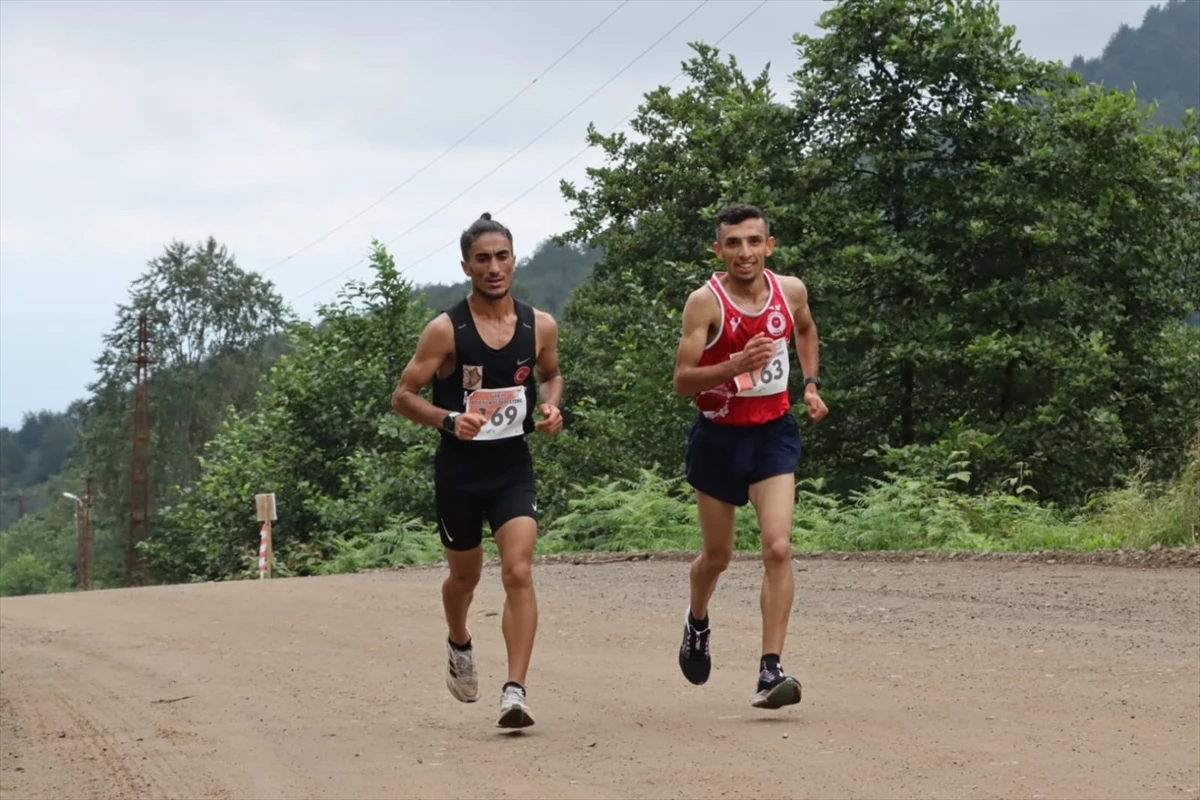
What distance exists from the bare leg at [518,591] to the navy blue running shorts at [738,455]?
0.86 metres

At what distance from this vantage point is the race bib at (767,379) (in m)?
7.68

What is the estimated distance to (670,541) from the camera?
21.1m

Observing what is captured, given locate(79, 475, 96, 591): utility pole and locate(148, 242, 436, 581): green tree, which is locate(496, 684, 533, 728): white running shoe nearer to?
locate(148, 242, 436, 581): green tree

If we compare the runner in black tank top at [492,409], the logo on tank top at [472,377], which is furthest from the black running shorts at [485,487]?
the logo on tank top at [472,377]

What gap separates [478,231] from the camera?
296 inches

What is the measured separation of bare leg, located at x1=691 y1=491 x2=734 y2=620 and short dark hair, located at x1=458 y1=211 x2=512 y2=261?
1.56m

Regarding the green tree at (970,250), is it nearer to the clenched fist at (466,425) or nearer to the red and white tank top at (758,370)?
the red and white tank top at (758,370)

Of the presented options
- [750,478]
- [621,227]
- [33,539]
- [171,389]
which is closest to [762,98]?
[621,227]

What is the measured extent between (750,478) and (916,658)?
8.30 feet

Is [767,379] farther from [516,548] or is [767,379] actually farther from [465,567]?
[465,567]

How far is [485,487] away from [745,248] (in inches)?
62.4

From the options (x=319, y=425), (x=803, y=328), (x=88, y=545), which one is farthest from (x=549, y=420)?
(x=88, y=545)

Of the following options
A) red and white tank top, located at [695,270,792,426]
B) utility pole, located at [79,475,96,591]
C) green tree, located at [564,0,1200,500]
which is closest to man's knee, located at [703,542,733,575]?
red and white tank top, located at [695,270,792,426]

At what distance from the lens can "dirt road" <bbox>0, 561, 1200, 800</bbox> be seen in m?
6.79
